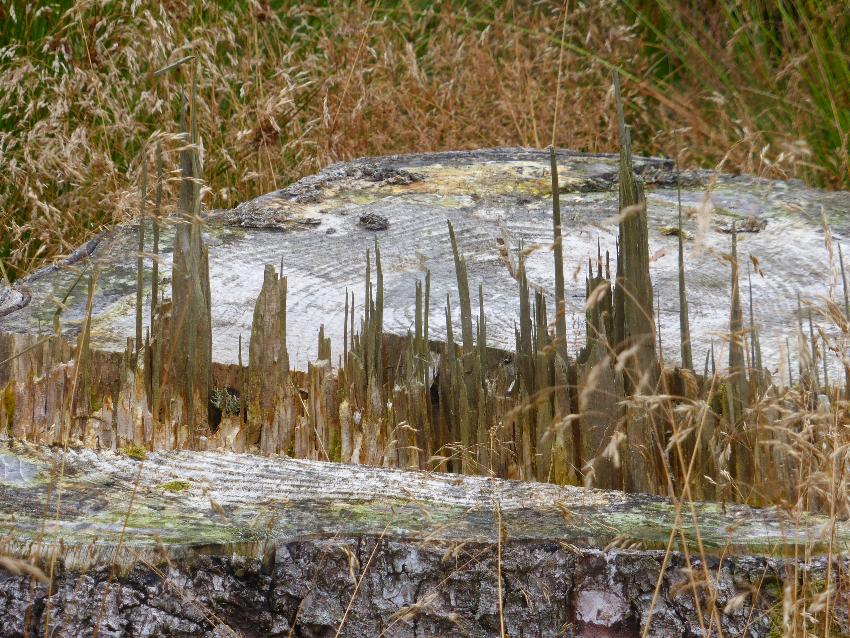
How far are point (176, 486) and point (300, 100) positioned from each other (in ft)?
9.51

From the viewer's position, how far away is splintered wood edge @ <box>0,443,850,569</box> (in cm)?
113

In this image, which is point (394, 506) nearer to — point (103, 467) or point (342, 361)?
point (103, 467)

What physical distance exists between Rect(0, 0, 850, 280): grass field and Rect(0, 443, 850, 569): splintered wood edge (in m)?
1.95

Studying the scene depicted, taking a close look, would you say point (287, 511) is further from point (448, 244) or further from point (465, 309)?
point (448, 244)

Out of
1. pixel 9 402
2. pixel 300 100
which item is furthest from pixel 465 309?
pixel 300 100

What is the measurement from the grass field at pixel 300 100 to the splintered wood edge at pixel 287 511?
195 cm

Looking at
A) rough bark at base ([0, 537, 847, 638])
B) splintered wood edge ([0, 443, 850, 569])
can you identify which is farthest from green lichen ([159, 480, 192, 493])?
rough bark at base ([0, 537, 847, 638])

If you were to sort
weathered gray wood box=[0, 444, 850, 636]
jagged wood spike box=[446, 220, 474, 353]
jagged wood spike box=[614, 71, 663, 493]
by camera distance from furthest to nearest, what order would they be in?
jagged wood spike box=[446, 220, 474, 353], jagged wood spike box=[614, 71, 663, 493], weathered gray wood box=[0, 444, 850, 636]

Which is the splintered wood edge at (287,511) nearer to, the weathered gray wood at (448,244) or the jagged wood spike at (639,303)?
the jagged wood spike at (639,303)

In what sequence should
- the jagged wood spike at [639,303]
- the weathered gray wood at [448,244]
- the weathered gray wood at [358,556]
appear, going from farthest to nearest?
the weathered gray wood at [448,244]
the jagged wood spike at [639,303]
the weathered gray wood at [358,556]

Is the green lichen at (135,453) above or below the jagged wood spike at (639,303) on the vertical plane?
below

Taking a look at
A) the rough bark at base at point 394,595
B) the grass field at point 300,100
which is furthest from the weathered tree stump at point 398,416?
the grass field at point 300,100

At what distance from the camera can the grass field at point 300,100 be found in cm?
338

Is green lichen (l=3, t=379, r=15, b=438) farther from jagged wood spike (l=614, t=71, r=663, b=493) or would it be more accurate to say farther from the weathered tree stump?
jagged wood spike (l=614, t=71, r=663, b=493)
